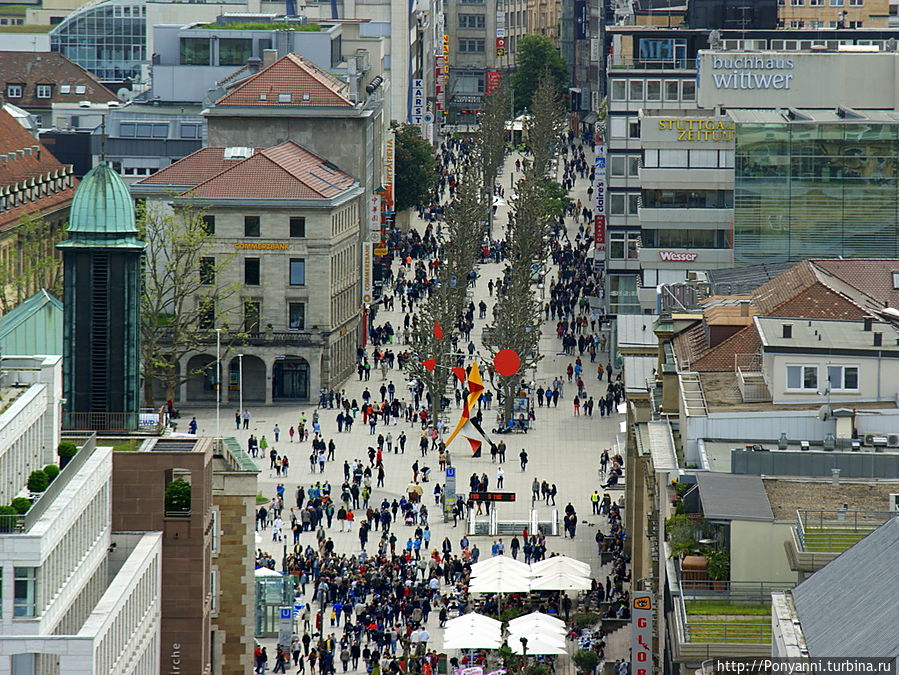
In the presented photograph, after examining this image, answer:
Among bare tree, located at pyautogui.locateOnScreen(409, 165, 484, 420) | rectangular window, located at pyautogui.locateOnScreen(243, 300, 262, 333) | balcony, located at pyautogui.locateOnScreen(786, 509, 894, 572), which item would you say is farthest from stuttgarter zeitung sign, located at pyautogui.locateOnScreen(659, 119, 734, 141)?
balcony, located at pyautogui.locateOnScreen(786, 509, 894, 572)

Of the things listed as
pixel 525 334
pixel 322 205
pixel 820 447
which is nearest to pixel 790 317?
pixel 820 447

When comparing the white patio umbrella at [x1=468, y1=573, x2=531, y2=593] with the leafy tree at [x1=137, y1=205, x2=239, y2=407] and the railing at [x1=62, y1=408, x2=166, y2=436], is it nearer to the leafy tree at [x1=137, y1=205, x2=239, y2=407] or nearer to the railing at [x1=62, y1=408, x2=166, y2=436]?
the railing at [x1=62, y1=408, x2=166, y2=436]

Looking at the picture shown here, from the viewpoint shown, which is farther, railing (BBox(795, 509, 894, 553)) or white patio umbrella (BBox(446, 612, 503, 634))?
white patio umbrella (BBox(446, 612, 503, 634))

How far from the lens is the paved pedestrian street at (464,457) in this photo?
11056 centimetres

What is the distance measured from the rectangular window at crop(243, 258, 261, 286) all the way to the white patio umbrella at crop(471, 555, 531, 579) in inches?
2024

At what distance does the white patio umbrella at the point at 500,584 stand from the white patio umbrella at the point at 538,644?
570 cm

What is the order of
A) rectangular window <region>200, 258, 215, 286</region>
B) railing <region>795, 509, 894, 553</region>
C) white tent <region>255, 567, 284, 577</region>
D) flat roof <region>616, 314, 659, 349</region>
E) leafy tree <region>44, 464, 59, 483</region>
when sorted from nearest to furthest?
1. railing <region>795, 509, 894, 553</region>
2. leafy tree <region>44, 464, 59, 483</region>
3. white tent <region>255, 567, 284, 577</region>
4. flat roof <region>616, 314, 659, 349</region>
5. rectangular window <region>200, 258, 215, 286</region>

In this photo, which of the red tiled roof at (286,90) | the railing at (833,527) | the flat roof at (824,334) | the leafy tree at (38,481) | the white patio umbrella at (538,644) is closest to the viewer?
the railing at (833,527)

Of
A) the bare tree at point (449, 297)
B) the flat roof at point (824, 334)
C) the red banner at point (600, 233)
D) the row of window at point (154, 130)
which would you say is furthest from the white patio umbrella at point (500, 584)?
the row of window at point (154, 130)

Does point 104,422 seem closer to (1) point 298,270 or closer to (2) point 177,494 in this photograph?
(2) point 177,494

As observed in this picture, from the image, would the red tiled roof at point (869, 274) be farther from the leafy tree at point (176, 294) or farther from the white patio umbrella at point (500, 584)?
the leafy tree at point (176, 294)

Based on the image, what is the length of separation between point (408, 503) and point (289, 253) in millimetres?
36131

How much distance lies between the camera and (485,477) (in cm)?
11869

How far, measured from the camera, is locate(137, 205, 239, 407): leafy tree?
5482 inches
